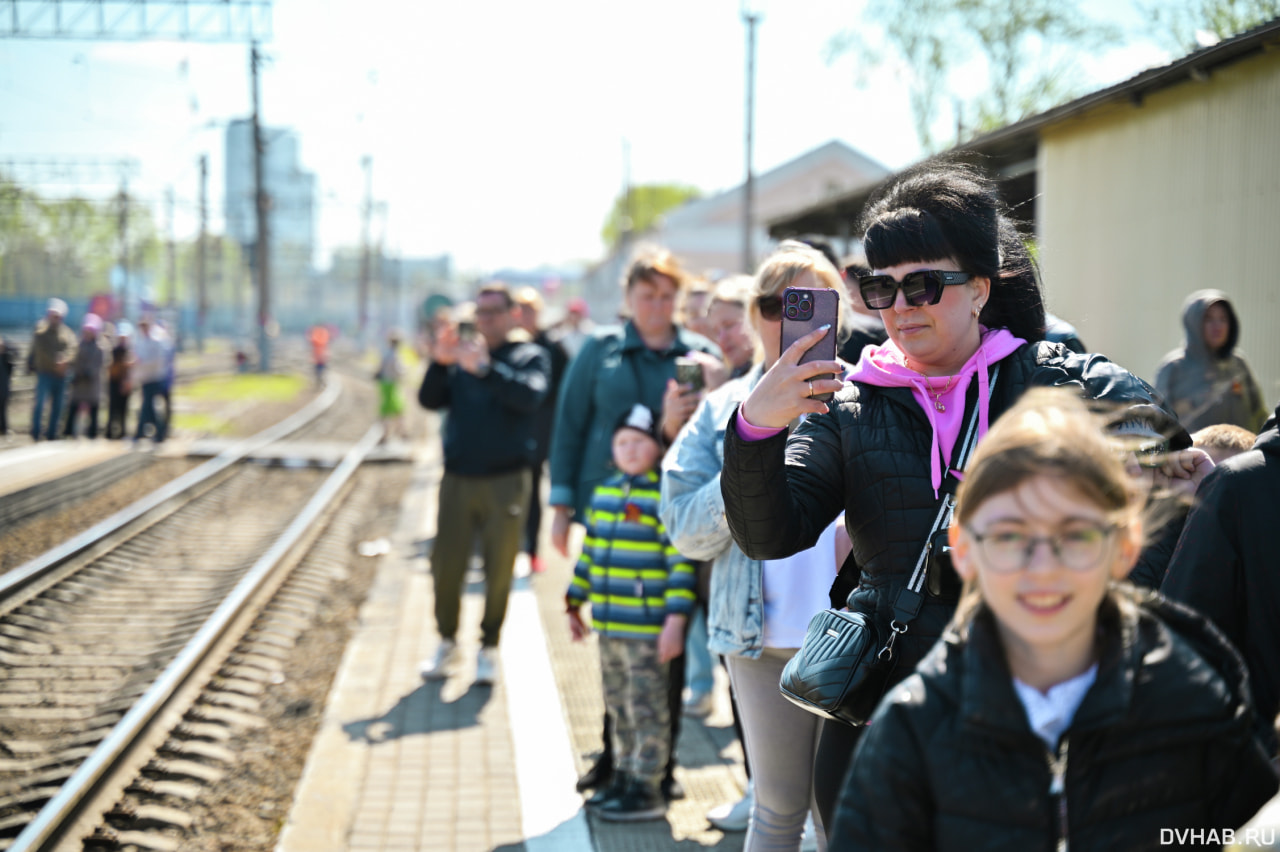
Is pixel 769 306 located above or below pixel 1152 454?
above

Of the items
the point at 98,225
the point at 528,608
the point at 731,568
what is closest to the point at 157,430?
the point at 528,608

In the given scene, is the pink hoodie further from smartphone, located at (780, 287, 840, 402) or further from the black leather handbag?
smartphone, located at (780, 287, 840, 402)

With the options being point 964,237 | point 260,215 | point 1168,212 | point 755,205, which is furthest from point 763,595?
point 260,215

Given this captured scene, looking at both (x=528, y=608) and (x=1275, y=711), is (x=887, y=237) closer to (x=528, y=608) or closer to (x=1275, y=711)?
(x=1275, y=711)

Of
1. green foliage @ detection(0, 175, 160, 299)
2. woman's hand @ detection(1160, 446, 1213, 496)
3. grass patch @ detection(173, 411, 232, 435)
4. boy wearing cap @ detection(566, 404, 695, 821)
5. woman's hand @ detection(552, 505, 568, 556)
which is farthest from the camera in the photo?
green foliage @ detection(0, 175, 160, 299)

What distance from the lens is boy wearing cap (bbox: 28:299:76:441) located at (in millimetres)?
19812

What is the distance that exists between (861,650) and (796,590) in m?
1.24

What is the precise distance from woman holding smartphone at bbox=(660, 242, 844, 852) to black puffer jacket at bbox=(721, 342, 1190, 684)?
85 cm

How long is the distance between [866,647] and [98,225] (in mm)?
83667

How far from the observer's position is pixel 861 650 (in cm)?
247

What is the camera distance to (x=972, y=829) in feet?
5.80

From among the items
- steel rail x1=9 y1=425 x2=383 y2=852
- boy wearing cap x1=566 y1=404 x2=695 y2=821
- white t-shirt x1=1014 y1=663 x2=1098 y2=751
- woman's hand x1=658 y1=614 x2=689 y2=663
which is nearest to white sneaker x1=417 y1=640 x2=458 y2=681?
steel rail x1=9 y1=425 x2=383 y2=852

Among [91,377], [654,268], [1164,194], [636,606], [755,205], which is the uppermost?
[755,205]

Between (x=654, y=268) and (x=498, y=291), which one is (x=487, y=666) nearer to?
(x=498, y=291)
